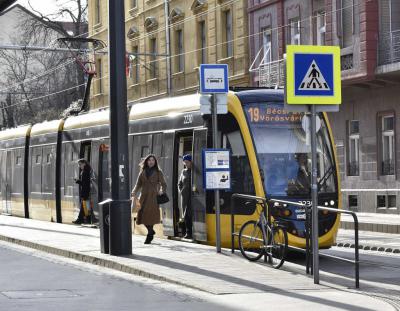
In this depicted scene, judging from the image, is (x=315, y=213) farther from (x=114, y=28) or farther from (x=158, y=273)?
(x=114, y=28)

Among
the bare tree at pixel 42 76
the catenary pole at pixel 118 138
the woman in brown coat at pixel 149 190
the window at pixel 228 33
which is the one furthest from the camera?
the bare tree at pixel 42 76

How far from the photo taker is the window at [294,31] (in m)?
37.1

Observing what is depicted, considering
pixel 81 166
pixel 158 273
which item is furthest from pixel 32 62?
pixel 158 273

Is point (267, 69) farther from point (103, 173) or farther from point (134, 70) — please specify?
point (134, 70)

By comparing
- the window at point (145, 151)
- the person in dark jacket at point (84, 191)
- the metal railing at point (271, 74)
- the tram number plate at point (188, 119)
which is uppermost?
the metal railing at point (271, 74)

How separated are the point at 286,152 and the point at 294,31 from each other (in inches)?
814

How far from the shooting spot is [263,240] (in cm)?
1531

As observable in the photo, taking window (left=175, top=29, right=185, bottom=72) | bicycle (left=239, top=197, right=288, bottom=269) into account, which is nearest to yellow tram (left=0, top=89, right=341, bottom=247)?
bicycle (left=239, top=197, right=288, bottom=269)

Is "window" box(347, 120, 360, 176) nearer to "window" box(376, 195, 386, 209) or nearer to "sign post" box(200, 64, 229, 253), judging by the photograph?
"window" box(376, 195, 386, 209)

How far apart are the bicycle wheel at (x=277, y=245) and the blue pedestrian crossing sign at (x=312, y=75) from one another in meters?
2.73

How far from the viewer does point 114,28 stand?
16766mm

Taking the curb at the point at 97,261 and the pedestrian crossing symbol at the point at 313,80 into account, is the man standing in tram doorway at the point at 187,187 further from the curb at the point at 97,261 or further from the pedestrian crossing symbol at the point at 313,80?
the pedestrian crossing symbol at the point at 313,80

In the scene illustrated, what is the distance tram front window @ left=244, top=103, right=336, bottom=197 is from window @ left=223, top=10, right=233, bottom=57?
23.9m

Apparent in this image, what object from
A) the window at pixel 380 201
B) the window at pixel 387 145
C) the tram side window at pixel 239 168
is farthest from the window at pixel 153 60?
the tram side window at pixel 239 168
